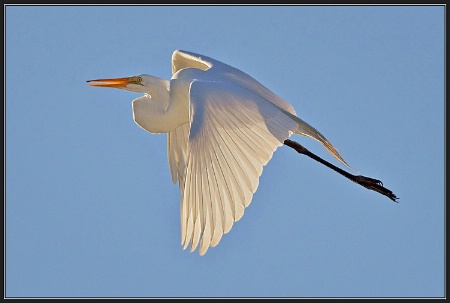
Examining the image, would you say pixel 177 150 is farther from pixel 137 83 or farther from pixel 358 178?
pixel 358 178

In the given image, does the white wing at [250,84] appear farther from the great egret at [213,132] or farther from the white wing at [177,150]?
the white wing at [177,150]

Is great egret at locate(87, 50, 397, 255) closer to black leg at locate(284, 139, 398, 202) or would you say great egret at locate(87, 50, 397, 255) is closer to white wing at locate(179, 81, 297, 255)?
white wing at locate(179, 81, 297, 255)

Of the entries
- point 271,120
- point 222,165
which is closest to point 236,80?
point 271,120

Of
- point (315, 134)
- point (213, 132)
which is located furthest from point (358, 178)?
point (213, 132)

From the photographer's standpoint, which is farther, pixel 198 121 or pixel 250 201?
pixel 198 121

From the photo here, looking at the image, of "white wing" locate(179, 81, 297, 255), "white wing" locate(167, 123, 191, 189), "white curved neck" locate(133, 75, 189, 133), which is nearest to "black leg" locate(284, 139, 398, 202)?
"white wing" locate(167, 123, 191, 189)

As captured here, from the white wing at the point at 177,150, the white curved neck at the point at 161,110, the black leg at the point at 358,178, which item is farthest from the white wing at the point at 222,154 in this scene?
the black leg at the point at 358,178

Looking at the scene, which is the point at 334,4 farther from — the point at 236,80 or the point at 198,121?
the point at 198,121
